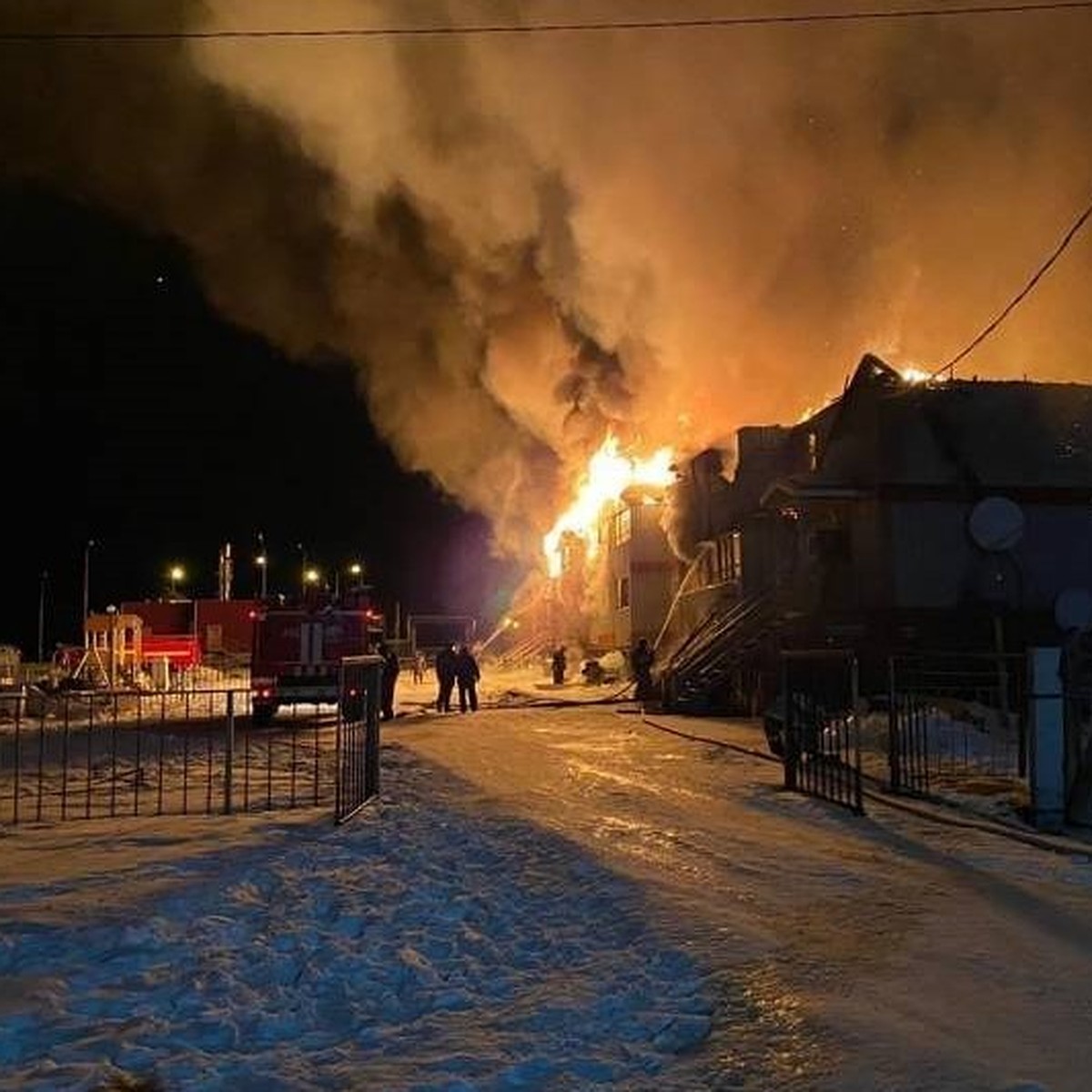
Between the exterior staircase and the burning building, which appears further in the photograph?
the exterior staircase

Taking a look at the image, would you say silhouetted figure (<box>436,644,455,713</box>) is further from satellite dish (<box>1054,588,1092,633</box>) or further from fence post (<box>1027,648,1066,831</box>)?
fence post (<box>1027,648,1066,831</box>)

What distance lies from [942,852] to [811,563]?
18.6 meters

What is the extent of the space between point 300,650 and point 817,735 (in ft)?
45.6

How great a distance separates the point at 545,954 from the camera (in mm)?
6152

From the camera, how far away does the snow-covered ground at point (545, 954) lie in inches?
180

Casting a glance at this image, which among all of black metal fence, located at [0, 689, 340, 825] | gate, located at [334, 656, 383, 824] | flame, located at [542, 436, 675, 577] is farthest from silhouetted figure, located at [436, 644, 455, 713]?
gate, located at [334, 656, 383, 824]

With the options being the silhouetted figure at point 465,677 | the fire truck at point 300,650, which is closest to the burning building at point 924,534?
the silhouetted figure at point 465,677

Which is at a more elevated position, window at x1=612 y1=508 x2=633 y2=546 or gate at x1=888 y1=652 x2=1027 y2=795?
window at x1=612 y1=508 x2=633 y2=546

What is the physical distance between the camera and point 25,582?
293 feet

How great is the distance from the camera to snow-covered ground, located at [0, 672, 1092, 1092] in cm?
457

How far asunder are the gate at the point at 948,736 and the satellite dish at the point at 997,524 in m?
6.03

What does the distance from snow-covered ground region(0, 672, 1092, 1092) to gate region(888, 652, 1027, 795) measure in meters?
1.82

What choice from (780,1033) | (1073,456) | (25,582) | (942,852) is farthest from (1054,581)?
(25,582)

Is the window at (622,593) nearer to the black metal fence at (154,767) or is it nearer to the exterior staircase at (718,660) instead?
the exterior staircase at (718,660)
